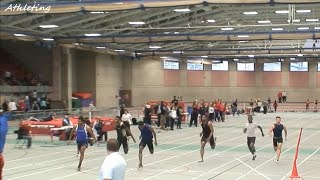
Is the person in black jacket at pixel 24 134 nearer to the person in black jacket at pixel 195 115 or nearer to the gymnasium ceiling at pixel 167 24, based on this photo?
the gymnasium ceiling at pixel 167 24

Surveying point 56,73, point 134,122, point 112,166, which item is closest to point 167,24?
point 134,122

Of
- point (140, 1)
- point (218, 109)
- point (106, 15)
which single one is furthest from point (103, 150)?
point (218, 109)

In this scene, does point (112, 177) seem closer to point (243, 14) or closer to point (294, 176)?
point (294, 176)

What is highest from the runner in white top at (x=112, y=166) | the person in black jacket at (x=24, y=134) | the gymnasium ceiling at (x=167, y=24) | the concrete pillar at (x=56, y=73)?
the gymnasium ceiling at (x=167, y=24)

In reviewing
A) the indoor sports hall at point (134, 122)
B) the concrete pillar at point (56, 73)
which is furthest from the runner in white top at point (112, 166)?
the concrete pillar at point (56, 73)

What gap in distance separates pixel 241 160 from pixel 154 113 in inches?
806

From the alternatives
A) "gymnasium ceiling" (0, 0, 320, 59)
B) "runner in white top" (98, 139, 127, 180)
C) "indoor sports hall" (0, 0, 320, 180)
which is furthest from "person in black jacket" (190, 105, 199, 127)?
"runner in white top" (98, 139, 127, 180)

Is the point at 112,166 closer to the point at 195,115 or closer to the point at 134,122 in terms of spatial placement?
the point at 195,115

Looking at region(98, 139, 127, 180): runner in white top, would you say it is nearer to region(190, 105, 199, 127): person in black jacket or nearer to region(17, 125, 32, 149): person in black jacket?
region(17, 125, 32, 149): person in black jacket

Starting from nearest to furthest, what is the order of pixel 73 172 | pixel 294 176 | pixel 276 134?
1. pixel 294 176
2. pixel 73 172
3. pixel 276 134

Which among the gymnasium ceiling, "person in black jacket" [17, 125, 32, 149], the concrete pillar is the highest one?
the gymnasium ceiling

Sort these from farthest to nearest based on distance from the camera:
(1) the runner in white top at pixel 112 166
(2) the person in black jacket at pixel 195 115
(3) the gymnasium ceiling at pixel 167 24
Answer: (2) the person in black jacket at pixel 195 115
(3) the gymnasium ceiling at pixel 167 24
(1) the runner in white top at pixel 112 166

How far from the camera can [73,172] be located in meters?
16.1

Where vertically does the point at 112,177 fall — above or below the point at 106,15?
below
